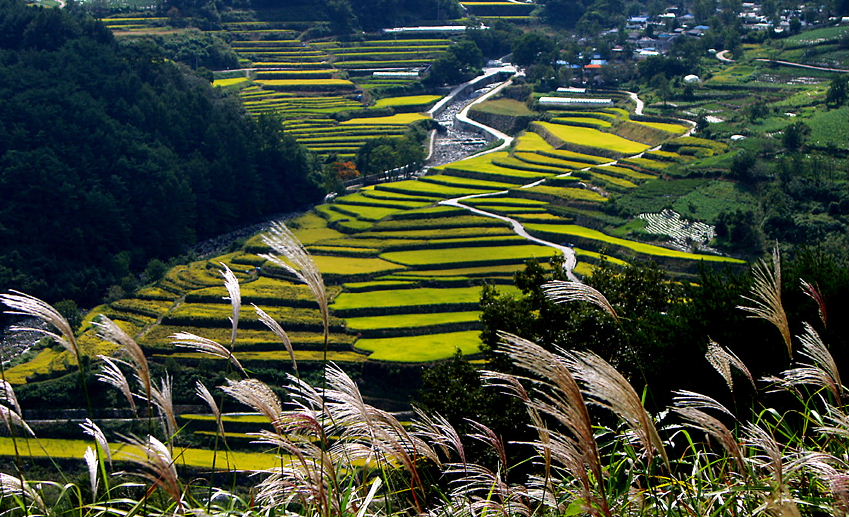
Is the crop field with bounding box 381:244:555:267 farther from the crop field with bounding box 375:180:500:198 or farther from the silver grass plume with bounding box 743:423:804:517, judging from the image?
the silver grass plume with bounding box 743:423:804:517

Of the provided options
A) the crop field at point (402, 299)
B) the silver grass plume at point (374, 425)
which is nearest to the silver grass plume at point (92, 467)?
the silver grass plume at point (374, 425)

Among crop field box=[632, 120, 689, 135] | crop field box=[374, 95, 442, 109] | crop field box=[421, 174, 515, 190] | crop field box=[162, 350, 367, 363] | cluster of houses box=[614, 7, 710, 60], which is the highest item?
cluster of houses box=[614, 7, 710, 60]

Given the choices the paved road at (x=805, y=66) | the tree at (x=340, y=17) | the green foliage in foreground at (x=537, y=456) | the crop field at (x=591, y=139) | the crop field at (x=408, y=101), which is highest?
the green foliage in foreground at (x=537, y=456)

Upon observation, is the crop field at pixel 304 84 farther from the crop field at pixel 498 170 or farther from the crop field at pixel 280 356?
the crop field at pixel 280 356

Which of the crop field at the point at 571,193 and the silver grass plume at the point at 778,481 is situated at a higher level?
the silver grass plume at the point at 778,481

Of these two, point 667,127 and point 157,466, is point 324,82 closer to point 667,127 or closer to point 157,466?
point 667,127

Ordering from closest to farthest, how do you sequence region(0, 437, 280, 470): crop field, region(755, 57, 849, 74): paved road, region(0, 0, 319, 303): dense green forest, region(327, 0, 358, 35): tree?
1. region(0, 437, 280, 470): crop field
2. region(0, 0, 319, 303): dense green forest
3. region(755, 57, 849, 74): paved road
4. region(327, 0, 358, 35): tree

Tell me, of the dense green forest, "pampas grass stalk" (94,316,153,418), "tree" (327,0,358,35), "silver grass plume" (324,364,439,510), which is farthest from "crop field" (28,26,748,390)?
"pampas grass stalk" (94,316,153,418)

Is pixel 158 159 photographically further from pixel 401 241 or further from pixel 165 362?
pixel 165 362
